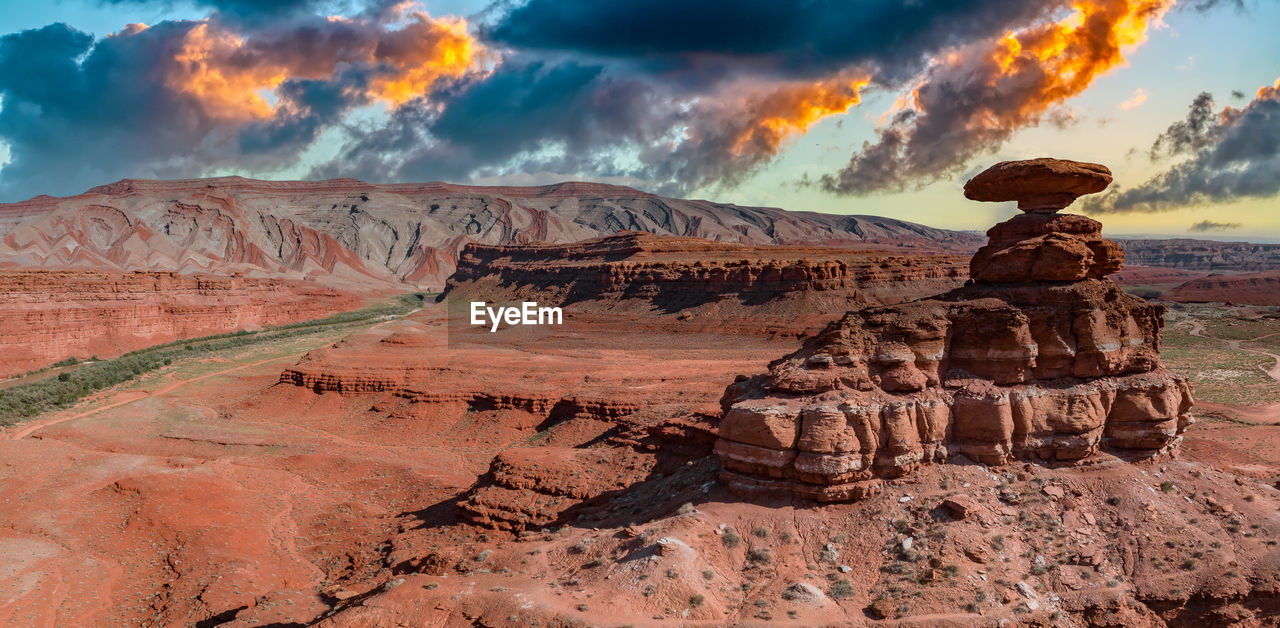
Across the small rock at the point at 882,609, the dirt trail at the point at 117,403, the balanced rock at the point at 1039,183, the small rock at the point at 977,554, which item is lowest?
the dirt trail at the point at 117,403

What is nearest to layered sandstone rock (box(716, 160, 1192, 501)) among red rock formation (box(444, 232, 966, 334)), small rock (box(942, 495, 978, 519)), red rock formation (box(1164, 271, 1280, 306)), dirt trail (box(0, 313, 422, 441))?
small rock (box(942, 495, 978, 519))

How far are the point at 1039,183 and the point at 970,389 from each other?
17.8ft

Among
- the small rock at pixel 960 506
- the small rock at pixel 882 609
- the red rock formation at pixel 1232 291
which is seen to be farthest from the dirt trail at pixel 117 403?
the red rock formation at pixel 1232 291

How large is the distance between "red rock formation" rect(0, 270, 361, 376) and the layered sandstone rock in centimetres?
5539

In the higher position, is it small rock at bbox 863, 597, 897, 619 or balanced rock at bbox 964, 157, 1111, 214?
balanced rock at bbox 964, 157, 1111, 214

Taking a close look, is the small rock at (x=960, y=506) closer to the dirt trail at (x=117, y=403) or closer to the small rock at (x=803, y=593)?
the small rock at (x=803, y=593)

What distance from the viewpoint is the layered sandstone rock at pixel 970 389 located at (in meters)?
13.2

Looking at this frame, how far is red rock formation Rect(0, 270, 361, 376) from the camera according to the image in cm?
4847

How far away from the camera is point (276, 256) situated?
515 feet

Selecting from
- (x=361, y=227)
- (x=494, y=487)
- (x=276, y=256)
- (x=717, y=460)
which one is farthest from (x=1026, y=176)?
(x=361, y=227)

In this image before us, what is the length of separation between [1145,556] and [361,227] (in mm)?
201766

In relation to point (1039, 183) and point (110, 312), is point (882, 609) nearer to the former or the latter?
point (1039, 183)

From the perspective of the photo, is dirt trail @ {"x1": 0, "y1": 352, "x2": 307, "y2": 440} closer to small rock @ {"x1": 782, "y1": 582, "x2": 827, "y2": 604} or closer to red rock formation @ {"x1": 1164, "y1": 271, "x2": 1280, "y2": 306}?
small rock @ {"x1": 782, "y1": 582, "x2": 827, "y2": 604}

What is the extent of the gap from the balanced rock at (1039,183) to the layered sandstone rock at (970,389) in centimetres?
23
